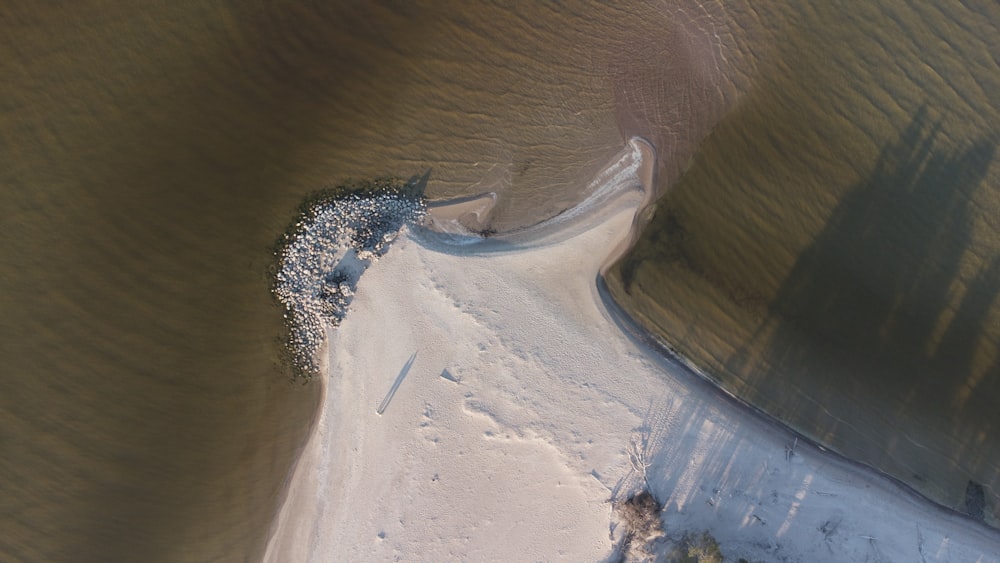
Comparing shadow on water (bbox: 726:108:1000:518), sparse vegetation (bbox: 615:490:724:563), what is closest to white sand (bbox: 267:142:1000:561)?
sparse vegetation (bbox: 615:490:724:563)

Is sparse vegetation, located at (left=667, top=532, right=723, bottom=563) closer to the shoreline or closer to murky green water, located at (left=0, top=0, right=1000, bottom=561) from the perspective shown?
the shoreline

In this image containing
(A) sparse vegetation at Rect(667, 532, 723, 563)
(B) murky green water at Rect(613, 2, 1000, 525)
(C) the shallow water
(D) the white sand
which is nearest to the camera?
(C) the shallow water

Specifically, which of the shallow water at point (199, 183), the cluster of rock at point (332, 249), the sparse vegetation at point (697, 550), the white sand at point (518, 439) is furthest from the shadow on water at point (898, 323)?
the cluster of rock at point (332, 249)

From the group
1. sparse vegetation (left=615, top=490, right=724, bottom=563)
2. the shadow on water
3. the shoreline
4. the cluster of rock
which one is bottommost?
sparse vegetation (left=615, top=490, right=724, bottom=563)

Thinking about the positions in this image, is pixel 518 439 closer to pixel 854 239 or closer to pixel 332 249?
pixel 332 249

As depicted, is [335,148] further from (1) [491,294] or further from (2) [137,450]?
(2) [137,450]

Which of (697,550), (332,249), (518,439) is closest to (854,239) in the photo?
(697,550)

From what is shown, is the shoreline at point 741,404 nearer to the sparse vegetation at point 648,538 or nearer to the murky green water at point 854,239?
the murky green water at point 854,239
